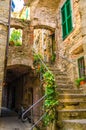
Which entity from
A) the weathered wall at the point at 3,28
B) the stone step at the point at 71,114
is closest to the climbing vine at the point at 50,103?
the stone step at the point at 71,114

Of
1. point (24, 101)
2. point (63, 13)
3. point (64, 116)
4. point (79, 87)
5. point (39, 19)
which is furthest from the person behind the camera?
point (24, 101)

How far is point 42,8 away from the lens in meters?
11.2

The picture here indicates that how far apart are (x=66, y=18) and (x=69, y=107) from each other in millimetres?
5312

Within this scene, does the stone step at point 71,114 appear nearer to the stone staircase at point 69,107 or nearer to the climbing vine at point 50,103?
the stone staircase at point 69,107

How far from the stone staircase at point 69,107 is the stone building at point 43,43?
2.02ft

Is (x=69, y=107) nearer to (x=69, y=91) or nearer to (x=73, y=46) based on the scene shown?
(x=69, y=91)

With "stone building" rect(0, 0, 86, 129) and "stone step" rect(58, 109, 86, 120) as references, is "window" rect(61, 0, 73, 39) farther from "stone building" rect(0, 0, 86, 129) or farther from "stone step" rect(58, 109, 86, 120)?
"stone step" rect(58, 109, 86, 120)

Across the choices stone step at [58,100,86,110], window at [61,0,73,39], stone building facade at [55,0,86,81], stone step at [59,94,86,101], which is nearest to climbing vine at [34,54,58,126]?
stone step at [58,100,86,110]

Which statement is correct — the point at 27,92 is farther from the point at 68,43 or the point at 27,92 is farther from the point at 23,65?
the point at 68,43

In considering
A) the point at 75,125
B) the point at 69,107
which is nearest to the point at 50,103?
the point at 69,107

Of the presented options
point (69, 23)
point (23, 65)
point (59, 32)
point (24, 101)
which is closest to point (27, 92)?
point (24, 101)

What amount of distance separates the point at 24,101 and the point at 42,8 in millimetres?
6535

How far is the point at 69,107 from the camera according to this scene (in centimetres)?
588

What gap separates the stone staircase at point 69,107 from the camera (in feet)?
12.3
